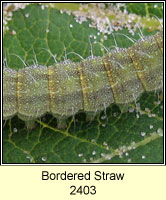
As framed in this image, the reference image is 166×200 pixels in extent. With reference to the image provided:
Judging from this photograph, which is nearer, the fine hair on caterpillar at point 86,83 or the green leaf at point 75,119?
the fine hair on caterpillar at point 86,83

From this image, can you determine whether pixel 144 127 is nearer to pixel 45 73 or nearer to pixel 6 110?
pixel 45 73

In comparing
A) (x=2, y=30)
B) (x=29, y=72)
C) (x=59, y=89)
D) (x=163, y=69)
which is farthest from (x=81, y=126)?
(x=2, y=30)

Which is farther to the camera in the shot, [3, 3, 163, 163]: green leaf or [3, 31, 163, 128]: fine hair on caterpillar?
[3, 3, 163, 163]: green leaf

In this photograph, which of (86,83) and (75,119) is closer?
(86,83)

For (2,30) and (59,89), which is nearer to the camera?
(59,89)
